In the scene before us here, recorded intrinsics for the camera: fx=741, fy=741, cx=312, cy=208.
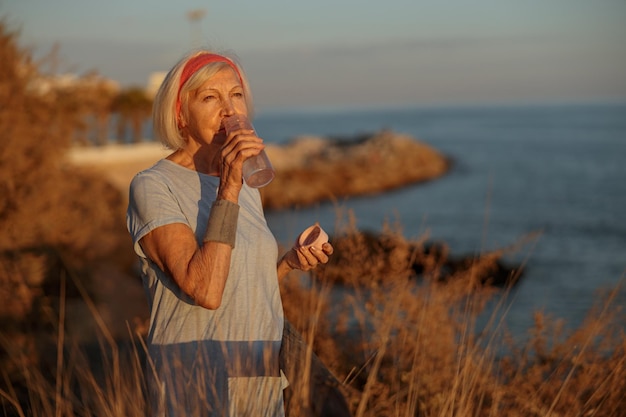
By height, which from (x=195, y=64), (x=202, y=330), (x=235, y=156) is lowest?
(x=202, y=330)

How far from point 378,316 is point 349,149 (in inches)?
1975

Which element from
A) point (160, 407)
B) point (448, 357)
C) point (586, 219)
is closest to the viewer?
point (160, 407)

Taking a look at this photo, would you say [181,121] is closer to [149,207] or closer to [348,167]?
[149,207]

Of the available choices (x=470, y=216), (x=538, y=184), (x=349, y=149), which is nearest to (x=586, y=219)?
(x=470, y=216)

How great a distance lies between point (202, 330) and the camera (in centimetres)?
235

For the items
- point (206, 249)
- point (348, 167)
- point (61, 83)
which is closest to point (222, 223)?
point (206, 249)

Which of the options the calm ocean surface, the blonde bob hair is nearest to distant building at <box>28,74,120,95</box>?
the calm ocean surface

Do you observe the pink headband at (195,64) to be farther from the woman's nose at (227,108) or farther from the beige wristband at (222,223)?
the beige wristband at (222,223)

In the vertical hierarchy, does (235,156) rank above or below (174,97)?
below

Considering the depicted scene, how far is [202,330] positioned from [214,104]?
0.73m

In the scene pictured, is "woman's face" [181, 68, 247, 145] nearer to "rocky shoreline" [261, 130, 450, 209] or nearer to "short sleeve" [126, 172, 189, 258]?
"short sleeve" [126, 172, 189, 258]

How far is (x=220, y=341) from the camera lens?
2.34 meters

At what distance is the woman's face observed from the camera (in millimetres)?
2434

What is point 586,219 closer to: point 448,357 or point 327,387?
point 448,357
